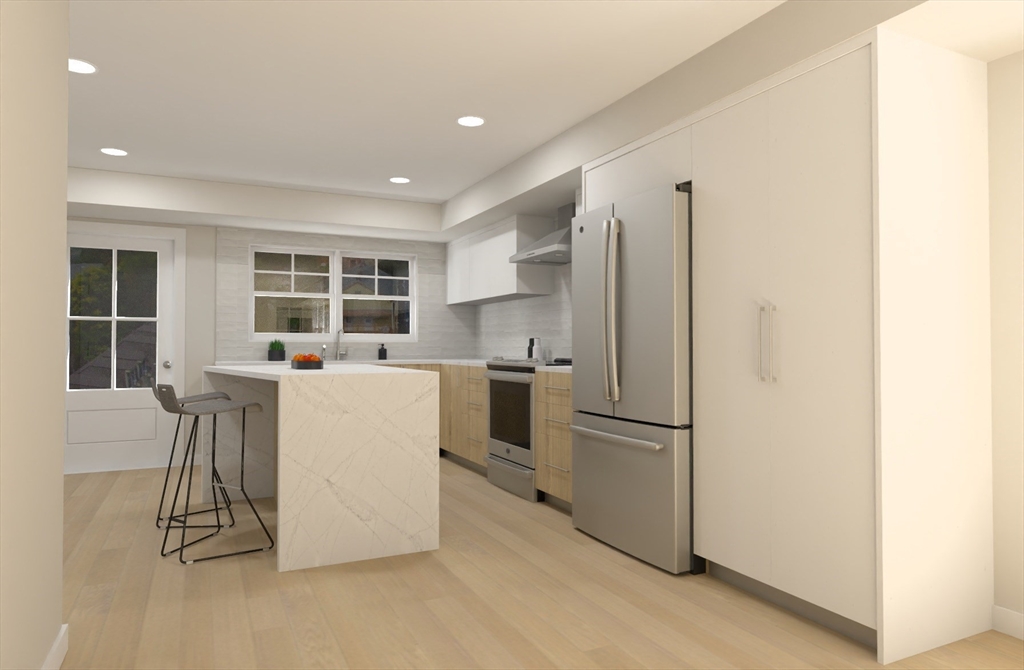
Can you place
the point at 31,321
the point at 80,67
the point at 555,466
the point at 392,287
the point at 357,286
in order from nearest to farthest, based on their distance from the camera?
1. the point at 31,321
2. the point at 80,67
3. the point at 555,466
4. the point at 357,286
5. the point at 392,287

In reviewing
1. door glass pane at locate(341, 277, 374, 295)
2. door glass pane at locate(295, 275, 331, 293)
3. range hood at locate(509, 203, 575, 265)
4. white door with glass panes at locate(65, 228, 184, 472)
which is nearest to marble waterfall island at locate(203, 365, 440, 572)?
range hood at locate(509, 203, 575, 265)

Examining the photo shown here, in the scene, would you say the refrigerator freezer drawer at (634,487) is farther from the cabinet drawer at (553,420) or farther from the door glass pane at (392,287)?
the door glass pane at (392,287)

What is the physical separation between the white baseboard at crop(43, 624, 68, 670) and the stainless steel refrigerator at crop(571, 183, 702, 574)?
2301 mm

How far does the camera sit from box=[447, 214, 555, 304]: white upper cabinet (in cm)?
529

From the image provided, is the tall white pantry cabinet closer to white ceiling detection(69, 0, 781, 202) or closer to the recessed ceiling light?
white ceiling detection(69, 0, 781, 202)

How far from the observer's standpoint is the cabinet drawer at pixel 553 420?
12.9 feet

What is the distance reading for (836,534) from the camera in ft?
7.49

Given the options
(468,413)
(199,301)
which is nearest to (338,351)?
(199,301)

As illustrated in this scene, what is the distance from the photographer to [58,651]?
205 cm

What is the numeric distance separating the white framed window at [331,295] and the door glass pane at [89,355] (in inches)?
46.5

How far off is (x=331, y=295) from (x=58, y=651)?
4.58 m

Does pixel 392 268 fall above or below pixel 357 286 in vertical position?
above

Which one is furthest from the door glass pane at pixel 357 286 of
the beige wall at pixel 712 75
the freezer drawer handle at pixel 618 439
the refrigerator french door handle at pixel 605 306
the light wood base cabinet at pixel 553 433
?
the refrigerator french door handle at pixel 605 306

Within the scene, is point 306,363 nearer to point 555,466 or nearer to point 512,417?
point 512,417
